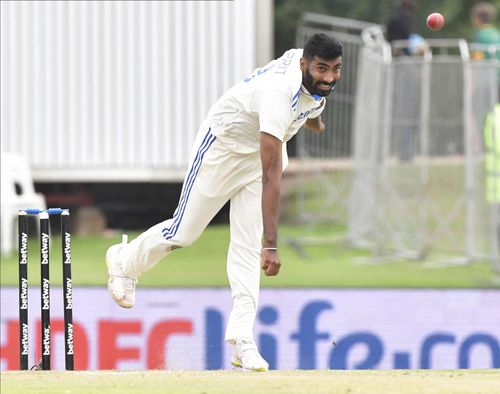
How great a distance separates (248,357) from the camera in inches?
287

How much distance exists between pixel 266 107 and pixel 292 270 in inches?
213

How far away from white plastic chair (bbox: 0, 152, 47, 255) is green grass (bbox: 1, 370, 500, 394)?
6.30 metres

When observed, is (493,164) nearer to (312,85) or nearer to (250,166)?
(250,166)

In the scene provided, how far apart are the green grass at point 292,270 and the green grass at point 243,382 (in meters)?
3.69

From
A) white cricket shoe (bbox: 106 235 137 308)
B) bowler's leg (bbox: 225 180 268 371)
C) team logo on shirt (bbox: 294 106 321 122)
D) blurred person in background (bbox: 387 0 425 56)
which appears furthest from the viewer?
blurred person in background (bbox: 387 0 425 56)

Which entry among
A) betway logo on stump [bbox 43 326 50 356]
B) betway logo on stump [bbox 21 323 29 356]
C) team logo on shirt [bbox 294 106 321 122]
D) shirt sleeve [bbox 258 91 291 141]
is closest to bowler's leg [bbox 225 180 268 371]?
team logo on shirt [bbox 294 106 321 122]

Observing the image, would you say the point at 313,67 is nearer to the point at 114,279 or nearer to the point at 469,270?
the point at 114,279

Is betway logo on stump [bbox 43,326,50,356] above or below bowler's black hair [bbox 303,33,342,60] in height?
below

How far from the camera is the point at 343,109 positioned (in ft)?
47.7

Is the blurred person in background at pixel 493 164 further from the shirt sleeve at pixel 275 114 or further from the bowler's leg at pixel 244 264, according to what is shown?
the shirt sleeve at pixel 275 114

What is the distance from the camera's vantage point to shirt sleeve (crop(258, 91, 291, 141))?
688cm

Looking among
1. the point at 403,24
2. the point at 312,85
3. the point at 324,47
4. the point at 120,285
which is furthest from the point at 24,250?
the point at 403,24

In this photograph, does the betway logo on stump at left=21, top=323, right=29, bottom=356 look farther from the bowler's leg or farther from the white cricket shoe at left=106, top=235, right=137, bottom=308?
the bowler's leg

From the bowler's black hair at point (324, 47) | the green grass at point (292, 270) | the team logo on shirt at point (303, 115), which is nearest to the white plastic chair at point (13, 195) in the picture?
the green grass at point (292, 270)
